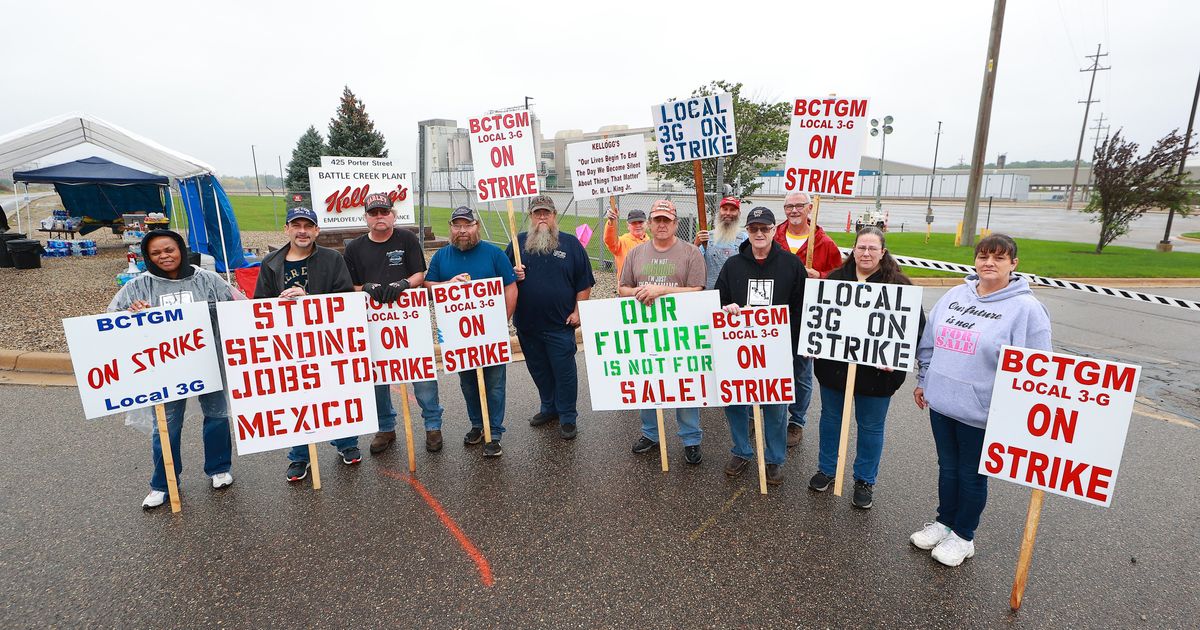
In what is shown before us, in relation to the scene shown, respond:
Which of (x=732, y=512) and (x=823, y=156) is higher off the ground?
(x=823, y=156)

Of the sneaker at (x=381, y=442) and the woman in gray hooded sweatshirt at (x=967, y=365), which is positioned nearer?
the woman in gray hooded sweatshirt at (x=967, y=365)

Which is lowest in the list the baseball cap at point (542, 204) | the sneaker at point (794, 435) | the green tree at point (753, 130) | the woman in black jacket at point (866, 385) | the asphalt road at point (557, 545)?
the asphalt road at point (557, 545)

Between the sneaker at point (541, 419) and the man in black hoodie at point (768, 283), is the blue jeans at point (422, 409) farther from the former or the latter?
the man in black hoodie at point (768, 283)

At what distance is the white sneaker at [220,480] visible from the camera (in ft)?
14.5

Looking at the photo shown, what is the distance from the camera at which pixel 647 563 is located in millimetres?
3537

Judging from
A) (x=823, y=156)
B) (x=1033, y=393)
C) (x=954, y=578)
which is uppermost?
(x=823, y=156)

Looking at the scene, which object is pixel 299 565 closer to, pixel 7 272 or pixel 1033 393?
pixel 1033 393

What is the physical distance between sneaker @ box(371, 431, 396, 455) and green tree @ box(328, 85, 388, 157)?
2427cm

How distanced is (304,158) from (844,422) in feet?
117

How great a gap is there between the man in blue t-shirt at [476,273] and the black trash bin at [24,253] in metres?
14.8

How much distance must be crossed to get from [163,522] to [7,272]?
14615 mm

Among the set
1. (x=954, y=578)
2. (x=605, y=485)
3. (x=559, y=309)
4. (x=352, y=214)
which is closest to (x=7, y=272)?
(x=352, y=214)

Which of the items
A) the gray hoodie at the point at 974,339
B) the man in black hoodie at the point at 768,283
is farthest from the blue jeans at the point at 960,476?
the man in black hoodie at the point at 768,283

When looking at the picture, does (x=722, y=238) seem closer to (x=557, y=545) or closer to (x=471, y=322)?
(x=471, y=322)
